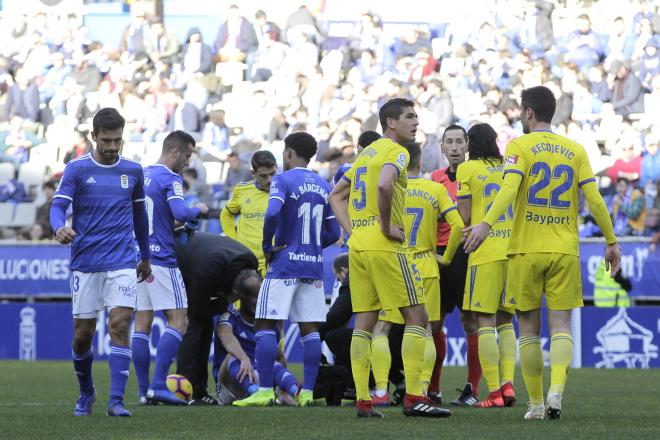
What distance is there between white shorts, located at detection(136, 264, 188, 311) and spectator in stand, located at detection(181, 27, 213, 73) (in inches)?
632

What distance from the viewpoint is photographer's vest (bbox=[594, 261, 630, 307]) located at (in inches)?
681

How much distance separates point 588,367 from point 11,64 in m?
15.2

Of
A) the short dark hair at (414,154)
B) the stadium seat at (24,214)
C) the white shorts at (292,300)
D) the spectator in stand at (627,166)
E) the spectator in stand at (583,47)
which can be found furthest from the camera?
the spectator in stand at (583,47)

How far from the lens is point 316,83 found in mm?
24688

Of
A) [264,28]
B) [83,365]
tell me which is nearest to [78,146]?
[264,28]

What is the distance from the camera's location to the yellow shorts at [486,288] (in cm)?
985

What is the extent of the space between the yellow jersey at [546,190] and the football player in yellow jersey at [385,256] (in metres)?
0.71

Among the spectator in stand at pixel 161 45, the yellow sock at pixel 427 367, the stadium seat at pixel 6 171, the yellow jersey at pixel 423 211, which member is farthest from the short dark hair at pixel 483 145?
the spectator in stand at pixel 161 45

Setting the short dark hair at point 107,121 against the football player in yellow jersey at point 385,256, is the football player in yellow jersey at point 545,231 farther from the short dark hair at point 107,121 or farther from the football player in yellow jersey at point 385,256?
the short dark hair at point 107,121

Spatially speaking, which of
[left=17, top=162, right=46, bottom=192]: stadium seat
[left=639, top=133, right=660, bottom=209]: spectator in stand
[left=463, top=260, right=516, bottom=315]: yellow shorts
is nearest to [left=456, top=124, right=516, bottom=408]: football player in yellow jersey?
[left=463, top=260, right=516, bottom=315]: yellow shorts

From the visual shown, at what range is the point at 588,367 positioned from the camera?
17.4 m

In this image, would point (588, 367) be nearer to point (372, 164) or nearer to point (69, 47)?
point (372, 164)

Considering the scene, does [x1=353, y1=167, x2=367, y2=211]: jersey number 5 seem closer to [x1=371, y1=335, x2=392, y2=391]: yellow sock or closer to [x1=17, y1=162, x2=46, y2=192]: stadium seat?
[x1=371, y1=335, x2=392, y2=391]: yellow sock

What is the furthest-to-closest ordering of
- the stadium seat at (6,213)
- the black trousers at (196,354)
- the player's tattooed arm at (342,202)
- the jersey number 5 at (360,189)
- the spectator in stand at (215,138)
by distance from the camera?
the spectator in stand at (215,138), the stadium seat at (6,213), the black trousers at (196,354), the player's tattooed arm at (342,202), the jersey number 5 at (360,189)
